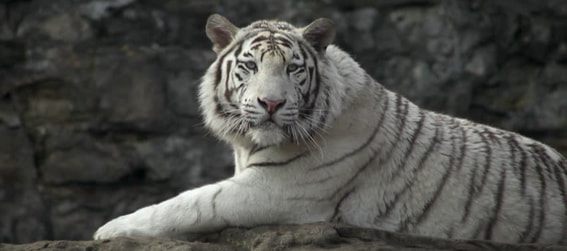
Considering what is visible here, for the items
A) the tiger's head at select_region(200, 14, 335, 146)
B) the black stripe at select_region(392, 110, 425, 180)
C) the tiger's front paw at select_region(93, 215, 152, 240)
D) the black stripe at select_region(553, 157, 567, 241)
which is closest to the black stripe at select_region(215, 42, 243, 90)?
the tiger's head at select_region(200, 14, 335, 146)

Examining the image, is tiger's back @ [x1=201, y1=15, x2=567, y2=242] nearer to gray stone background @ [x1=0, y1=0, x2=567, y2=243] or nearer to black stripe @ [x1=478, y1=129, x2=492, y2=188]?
black stripe @ [x1=478, y1=129, x2=492, y2=188]

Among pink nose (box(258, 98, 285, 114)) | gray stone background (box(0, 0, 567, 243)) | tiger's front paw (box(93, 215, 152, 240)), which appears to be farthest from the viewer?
gray stone background (box(0, 0, 567, 243))

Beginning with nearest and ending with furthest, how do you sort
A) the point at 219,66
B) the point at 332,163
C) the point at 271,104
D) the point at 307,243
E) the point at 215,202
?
the point at 307,243, the point at 271,104, the point at 215,202, the point at 332,163, the point at 219,66

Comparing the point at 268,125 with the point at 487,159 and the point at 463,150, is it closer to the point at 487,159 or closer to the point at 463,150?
the point at 463,150

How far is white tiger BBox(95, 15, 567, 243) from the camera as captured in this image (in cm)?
339

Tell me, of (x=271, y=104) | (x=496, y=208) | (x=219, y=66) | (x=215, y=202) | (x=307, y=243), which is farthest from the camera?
(x=219, y=66)

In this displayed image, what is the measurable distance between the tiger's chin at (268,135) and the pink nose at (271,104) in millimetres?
84

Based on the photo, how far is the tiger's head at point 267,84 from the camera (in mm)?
3348

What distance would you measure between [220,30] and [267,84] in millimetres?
552

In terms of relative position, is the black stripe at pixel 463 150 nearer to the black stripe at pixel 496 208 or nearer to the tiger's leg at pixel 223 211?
the black stripe at pixel 496 208

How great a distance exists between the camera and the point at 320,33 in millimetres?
3666

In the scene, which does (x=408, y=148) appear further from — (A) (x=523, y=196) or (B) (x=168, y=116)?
(B) (x=168, y=116)

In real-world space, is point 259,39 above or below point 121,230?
above

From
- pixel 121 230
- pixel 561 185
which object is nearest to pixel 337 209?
pixel 121 230
